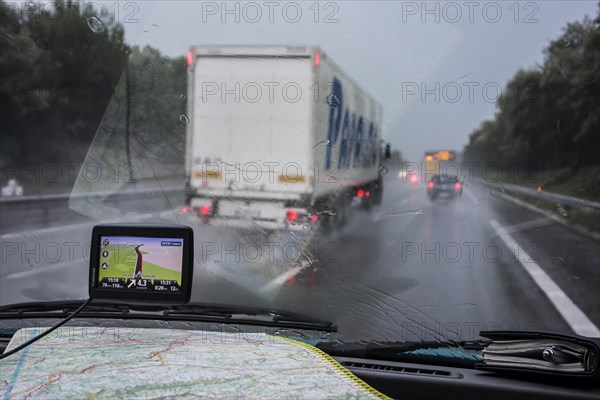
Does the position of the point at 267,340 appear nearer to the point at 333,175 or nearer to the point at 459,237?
the point at 333,175

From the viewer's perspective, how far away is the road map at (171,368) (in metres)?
2.42

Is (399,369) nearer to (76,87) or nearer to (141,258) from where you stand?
(141,258)

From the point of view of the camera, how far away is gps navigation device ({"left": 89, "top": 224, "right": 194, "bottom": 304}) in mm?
2434

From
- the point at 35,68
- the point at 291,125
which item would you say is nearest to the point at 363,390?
the point at 291,125

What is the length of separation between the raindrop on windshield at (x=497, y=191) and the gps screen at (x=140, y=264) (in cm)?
274

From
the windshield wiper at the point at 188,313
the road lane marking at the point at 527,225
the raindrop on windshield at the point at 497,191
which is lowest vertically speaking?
the windshield wiper at the point at 188,313

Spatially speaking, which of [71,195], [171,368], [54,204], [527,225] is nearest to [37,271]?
[54,204]

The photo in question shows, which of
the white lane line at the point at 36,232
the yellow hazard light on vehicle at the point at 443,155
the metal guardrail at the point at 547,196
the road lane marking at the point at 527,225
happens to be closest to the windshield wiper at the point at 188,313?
the white lane line at the point at 36,232

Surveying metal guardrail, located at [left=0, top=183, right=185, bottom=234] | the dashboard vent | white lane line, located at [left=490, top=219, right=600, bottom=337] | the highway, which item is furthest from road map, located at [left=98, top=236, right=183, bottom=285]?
white lane line, located at [left=490, top=219, right=600, bottom=337]

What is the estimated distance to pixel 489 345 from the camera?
10.1 feet

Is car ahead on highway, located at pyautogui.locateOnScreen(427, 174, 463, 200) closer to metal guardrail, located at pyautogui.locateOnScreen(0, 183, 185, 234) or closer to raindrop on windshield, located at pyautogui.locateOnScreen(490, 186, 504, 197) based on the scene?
raindrop on windshield, located at pyautogui.locateOnScreen(490, 186, 504, 197)

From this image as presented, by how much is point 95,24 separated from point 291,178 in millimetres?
1869

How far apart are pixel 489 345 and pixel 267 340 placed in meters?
1.18

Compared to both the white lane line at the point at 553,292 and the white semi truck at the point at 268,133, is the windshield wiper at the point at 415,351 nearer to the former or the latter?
the white semi truck at the point at 268,133
